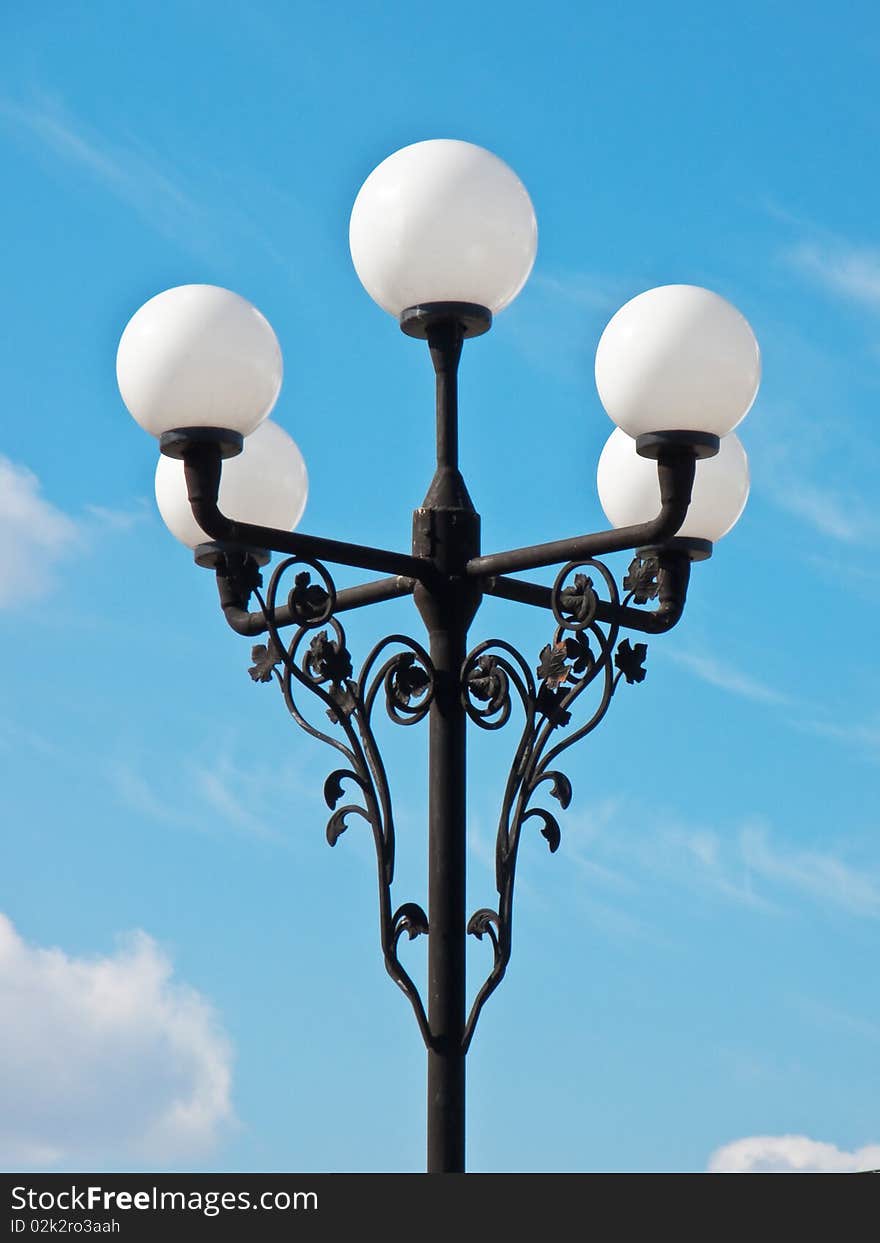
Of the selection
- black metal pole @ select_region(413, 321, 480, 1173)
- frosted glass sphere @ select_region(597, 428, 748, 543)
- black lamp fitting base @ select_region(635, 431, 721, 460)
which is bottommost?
black metal pole @ select_region(413, 321, 480, 1173)

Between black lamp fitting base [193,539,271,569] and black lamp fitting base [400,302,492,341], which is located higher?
black lamp fitting base [400,302,492,341]

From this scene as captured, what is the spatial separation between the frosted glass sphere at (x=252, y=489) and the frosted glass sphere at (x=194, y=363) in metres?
0.56

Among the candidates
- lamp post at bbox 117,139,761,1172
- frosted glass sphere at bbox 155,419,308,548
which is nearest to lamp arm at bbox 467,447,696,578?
lamp post at bbox 117,139,761,1172

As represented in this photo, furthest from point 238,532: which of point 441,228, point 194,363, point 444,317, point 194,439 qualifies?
point 441,228

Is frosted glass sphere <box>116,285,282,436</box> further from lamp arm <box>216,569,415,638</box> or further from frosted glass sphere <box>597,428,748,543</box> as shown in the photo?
frosted glass sphere <box>597,428,748,543</box>

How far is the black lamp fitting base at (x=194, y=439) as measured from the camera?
11.2 feet

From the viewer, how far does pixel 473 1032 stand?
3.39m

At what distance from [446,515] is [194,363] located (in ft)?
1.96

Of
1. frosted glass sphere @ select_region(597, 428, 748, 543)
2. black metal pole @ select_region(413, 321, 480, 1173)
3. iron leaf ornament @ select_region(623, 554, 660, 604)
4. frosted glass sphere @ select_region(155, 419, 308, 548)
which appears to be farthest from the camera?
frosted glass sphere @ select_region(155, 419, 308, 548)

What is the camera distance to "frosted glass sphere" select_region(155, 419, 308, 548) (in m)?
4.06

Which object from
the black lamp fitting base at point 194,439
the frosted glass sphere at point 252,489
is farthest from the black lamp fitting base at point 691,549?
the black lamp fitting base at point 194,439

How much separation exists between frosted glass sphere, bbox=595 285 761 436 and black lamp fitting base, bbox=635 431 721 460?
1 cm

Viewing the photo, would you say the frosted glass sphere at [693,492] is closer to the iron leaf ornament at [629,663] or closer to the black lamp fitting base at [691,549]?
the black lamp fitting base at [691,549]
